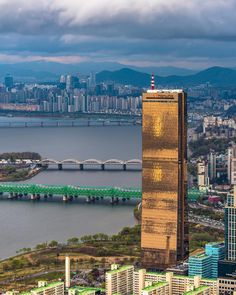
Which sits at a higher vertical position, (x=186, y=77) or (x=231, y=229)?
(x=186, y=77)

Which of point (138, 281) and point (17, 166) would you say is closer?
point (138, 281)

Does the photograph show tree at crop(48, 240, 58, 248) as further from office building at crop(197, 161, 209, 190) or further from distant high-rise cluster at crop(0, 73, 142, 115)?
distant high-rise cluster at crop(0, 73, 142, 115)

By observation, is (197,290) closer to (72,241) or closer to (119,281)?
(119,281)

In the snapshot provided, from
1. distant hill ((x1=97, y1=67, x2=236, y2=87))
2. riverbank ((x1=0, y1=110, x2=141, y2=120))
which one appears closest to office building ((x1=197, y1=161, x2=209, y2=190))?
riverbank ((x1=0, y1=110, x2=141, y2=120))

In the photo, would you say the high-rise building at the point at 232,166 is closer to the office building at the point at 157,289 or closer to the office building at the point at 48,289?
the office building at the point at 157,289

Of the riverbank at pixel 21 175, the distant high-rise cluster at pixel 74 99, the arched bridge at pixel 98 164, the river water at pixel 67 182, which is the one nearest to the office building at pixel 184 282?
the river water at pixel 67 182

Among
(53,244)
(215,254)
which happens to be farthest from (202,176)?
(215,254)
